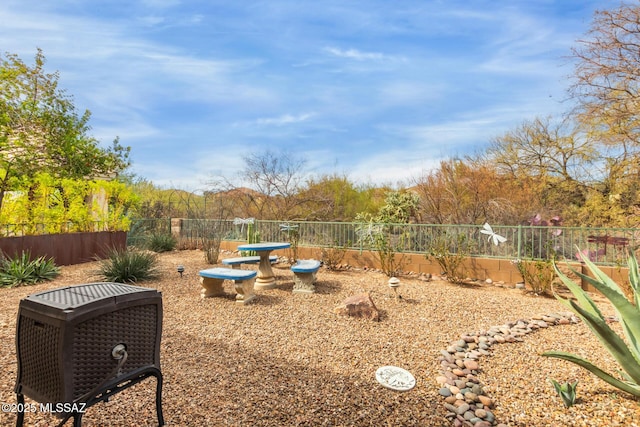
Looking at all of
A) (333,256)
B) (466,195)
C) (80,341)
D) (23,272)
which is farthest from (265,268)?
(466,195)

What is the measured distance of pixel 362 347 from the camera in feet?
10.6

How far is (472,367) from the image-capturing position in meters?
2.75

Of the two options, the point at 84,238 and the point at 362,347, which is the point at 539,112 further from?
the point at 84,238

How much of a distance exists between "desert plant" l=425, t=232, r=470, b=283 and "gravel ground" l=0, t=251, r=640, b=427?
1.45 metres

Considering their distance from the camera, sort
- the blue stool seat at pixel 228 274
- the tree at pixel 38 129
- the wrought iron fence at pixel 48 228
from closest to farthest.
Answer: the blue stool seat at pixel 228 274
the wrought iron fence at pixel 48 228
the tree at pixel 38 129

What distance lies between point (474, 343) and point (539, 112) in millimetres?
11797

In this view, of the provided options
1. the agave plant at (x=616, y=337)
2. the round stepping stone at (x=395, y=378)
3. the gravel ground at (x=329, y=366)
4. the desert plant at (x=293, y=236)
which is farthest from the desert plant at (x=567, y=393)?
the desert plant at (x=293, y=236)

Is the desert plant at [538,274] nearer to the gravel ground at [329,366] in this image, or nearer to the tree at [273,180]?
the gravel ground at [329,366]

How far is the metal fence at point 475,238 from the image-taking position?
597 centimetres

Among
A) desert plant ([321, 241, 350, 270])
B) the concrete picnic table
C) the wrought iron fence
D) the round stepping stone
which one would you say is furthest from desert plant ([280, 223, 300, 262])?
the round stepping stone

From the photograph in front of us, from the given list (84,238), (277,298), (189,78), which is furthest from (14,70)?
(277,298)

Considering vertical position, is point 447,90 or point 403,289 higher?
point 447,90

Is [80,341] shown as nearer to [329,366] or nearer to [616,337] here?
[329,366]

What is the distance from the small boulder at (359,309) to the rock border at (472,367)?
1031 millimetres
